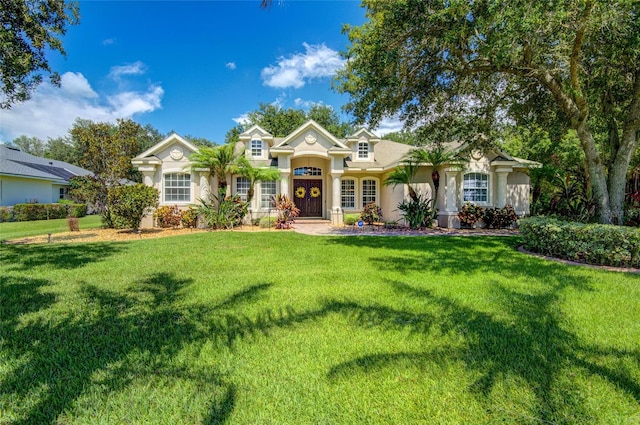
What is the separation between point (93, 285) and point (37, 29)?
6.98 m

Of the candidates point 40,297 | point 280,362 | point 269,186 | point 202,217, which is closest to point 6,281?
point 40,297

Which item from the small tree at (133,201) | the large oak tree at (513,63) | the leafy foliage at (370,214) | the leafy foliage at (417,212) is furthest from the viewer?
the leafy foliage at (370,214)

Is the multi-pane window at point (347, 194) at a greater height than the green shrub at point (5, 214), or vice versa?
the multi-pane window at point (347, 194)

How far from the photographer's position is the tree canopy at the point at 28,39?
279 inches

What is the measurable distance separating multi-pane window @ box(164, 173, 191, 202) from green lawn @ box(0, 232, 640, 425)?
10.3m

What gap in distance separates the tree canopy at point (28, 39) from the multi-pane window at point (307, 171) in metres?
12.2

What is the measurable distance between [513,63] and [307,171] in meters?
12.9

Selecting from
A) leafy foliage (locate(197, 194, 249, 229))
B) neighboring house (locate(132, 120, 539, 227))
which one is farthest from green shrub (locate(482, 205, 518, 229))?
leafy foliage (locate(197, 194, 249, 229))

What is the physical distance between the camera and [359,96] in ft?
34.1

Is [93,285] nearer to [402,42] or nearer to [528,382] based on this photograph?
[528,382]

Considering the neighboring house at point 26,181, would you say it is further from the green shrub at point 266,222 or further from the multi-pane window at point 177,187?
the green shrub at point 266,222

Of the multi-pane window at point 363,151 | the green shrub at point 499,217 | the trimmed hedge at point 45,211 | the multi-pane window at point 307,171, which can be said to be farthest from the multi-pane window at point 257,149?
the trimmed hedge at point 45,211

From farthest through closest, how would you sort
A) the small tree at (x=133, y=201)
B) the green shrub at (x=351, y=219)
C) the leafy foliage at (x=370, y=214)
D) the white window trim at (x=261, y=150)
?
1. the white window trim at (x=261, y=150)
2. the leafy foliage at (x=370, y=214)
3. the green shrub at (x=351, y=219)
4. the small tree at (x=133, y=201)

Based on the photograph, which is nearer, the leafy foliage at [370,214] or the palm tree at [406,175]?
the palm tree at [406,175]
